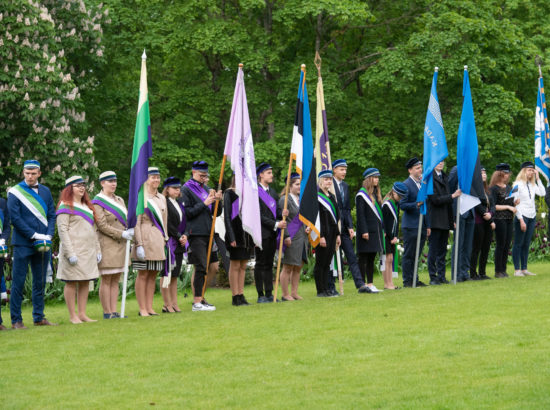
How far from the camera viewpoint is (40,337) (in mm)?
10555

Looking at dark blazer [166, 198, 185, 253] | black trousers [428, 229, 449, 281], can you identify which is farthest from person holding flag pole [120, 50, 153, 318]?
black trousers [428, 229, 449, 281]

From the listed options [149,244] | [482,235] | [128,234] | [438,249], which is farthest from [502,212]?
[128,234]

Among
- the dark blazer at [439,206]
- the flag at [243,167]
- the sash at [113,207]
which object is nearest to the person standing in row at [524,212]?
the dark blazer at [439,206]

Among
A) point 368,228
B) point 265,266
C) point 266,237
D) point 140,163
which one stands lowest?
point 265,266

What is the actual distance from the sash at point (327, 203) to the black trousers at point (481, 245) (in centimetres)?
351

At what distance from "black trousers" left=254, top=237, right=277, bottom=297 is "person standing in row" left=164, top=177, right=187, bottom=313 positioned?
1154 millimetres

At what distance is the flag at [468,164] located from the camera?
15.8m

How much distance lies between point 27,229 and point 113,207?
4.30ft

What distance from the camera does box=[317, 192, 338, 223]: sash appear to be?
46.3ft

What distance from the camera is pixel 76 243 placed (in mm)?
11953

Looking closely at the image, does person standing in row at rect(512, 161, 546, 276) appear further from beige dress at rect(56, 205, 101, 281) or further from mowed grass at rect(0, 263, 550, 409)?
beige dress at rect(56, 205, 101, 281)

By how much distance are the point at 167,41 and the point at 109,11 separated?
6.17 feet

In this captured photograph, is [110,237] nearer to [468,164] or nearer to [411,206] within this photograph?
[411,206]

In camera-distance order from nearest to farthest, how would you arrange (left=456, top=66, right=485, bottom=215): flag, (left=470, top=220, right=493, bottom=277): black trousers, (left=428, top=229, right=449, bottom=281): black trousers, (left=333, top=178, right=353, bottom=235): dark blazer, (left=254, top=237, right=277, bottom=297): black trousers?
(left=254, top=237, right=277, bottom=297): black trousers < (left=333, top=178, right=353, bottom=235): dark blazer < (left=428, top=229, right=449, bottom=281): black trousers < (left=456, top=66, right=485, bottom=215): flag < (left=470, top=220, right=493, bottom=277): black trousers
